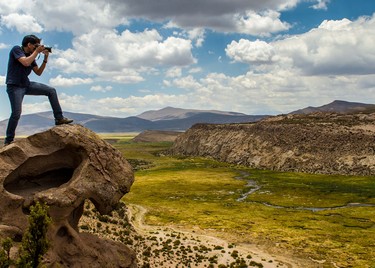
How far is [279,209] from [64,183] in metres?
64.2

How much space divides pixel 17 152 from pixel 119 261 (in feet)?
36.9

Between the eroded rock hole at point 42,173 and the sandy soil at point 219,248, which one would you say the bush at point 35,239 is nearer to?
the eroded rock hole at point 42,173

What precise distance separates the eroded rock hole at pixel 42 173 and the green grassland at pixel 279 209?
35.3 metres

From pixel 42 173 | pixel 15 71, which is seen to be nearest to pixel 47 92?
pixel 15 71

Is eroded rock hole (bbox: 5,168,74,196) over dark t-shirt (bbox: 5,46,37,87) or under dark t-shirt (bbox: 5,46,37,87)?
under

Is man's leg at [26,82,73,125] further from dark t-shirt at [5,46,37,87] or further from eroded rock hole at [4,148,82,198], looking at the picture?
eroded rock hole at [4,148,82,198]

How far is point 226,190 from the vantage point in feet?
353

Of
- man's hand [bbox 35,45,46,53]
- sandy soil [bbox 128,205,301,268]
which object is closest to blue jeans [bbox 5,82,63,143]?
man's hand [bbox 35,45,46,53]

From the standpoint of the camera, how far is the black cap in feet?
73.6

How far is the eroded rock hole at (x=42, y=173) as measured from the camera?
80.1 ft

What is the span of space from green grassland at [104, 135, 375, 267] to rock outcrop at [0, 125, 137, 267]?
32318mm

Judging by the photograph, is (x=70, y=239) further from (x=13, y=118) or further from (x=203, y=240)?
(x=203, y=240)

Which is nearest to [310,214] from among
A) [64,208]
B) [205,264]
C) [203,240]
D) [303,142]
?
→ [203,240]

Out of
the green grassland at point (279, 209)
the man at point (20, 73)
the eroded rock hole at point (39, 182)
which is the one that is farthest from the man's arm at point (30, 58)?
the green grassland at point (279, 209)
